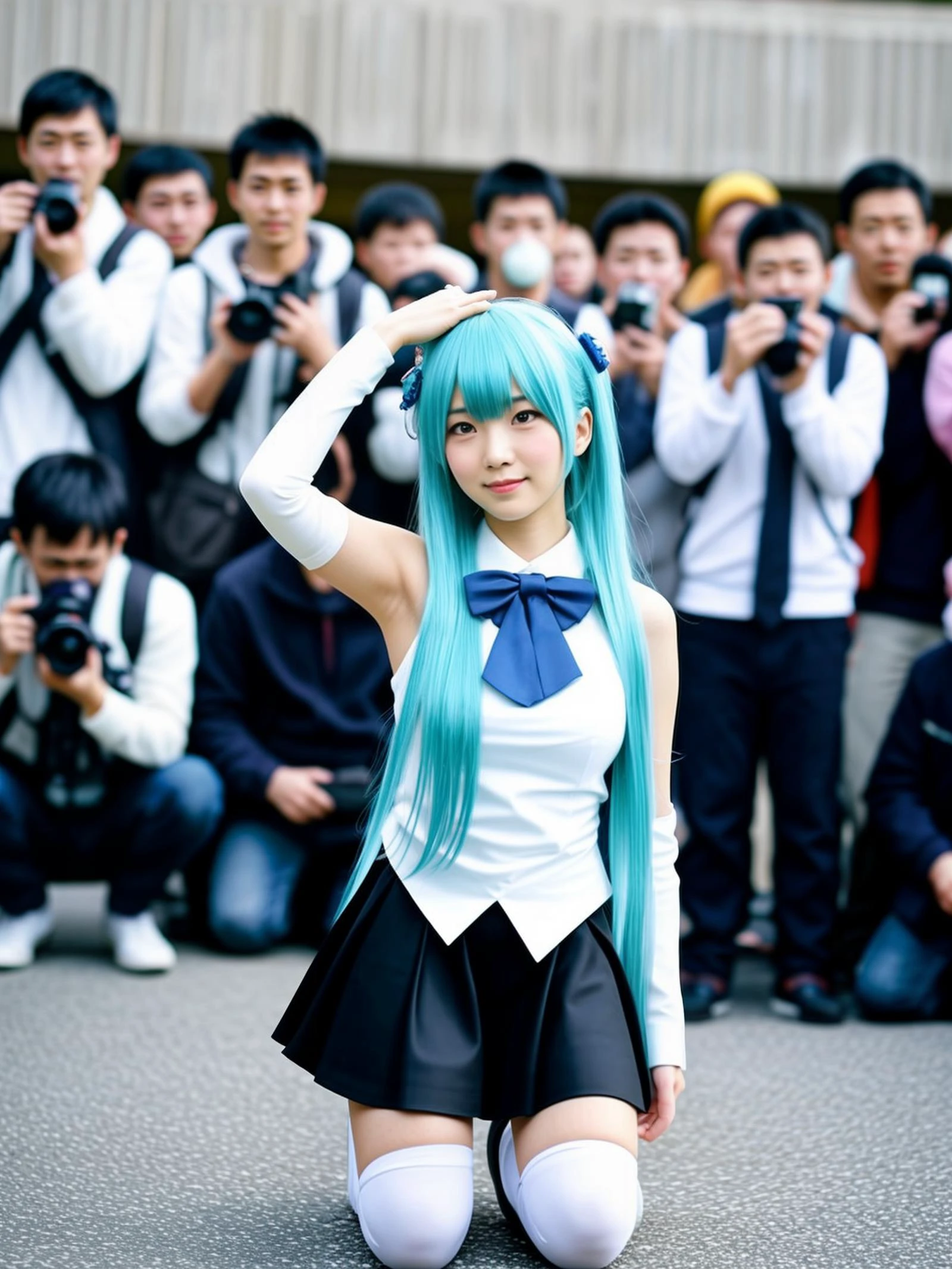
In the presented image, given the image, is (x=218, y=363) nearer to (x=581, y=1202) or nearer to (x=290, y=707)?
(x=290, y=707)

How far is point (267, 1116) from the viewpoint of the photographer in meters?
2.59

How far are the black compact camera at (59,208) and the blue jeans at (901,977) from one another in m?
2.41

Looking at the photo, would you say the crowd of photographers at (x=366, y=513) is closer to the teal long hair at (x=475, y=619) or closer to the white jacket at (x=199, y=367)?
the white jacket at (x=199, y=367)

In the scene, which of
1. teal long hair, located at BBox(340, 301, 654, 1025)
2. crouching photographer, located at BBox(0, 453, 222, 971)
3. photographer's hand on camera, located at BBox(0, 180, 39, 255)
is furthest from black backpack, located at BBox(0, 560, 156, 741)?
teal long hair, located at BBox(340, 301, 654, 1025)

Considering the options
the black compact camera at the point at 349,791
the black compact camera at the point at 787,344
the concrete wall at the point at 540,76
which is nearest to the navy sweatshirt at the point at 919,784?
the black compact camera at the point at 787,344

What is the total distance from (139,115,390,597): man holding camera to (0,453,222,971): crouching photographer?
0.94ft

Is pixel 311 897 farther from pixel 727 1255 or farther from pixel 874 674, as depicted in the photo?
pixel 727 1255

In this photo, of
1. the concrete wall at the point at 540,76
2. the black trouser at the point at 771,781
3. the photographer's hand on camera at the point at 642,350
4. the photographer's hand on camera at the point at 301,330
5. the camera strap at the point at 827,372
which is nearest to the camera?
the black trouser at the point at 771,781

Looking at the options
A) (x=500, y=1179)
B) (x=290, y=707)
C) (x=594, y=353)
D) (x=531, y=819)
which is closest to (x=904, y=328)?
(x=290, y=707)

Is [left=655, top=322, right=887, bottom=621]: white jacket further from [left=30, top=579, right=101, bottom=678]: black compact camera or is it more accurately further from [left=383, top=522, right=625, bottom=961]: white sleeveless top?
[left=383, top=522, right=625, bottom=961]: white sleeveless top

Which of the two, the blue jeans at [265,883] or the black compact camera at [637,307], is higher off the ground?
the black compact camera at [637,307]

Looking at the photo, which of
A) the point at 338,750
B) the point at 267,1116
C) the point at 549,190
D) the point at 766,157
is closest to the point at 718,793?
the point at 338,750

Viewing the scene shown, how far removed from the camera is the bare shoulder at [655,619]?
7.17 ft

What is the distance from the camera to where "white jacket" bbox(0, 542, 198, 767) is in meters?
3.57
